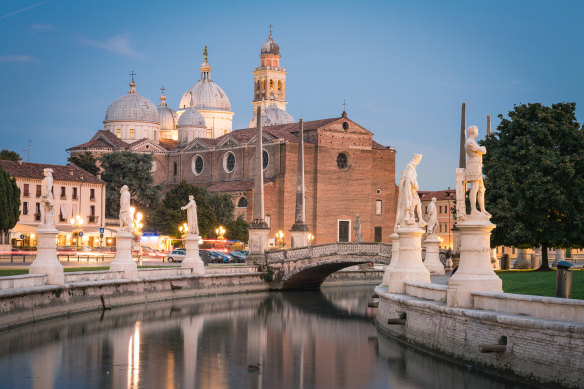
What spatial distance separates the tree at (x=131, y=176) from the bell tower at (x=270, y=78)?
44.6 m

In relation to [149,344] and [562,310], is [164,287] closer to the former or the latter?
[149,344]

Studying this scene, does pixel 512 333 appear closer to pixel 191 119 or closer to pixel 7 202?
pixel 7 202

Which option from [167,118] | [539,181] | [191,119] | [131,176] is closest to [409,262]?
[539,181]

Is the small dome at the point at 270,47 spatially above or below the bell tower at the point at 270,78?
above

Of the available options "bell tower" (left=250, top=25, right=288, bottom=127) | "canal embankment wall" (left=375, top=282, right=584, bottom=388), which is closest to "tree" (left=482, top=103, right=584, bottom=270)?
"canal embankment wall" (left=375, top=282, right=584, bottom=388)

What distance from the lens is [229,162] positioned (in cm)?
10062

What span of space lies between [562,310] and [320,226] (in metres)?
77.8

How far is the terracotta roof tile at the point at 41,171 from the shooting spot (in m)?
77.9

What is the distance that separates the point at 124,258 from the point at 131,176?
61.9m

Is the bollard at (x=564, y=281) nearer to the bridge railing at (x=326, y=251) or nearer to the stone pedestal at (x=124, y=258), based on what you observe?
the stone pedestal at (x=124, y=258)

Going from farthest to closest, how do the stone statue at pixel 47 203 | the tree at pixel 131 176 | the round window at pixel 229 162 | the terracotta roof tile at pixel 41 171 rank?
the round window at pixel 229 162 < the tree at pixel 131 176 < the terracotta roof tile at pixel 41 171 < the stone statue at pixel 47 203

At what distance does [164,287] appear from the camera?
37.3m

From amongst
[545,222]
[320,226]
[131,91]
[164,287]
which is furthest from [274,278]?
[131,91]

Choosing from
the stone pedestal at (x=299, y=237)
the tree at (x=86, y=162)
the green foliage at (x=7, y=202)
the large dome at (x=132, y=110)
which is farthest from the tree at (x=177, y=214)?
the large dome at (x=132, y=110)
